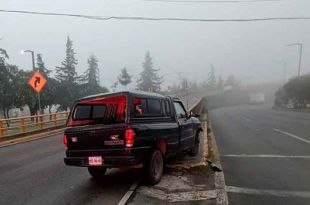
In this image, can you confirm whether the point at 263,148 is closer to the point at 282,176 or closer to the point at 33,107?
the point at 282,176

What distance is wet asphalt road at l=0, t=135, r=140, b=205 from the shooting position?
744cm

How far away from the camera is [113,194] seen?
7.77 meters

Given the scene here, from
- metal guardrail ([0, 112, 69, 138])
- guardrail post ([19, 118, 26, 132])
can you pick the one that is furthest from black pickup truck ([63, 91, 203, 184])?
guardrail post ([19, 118, 26, 132])

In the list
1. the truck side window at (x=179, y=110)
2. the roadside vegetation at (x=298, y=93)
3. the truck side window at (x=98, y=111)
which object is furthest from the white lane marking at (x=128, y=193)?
the roadside vegetation at (x=298, y=93)

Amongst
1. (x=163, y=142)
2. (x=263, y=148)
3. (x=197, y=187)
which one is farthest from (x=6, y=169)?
(x=263, y=148)

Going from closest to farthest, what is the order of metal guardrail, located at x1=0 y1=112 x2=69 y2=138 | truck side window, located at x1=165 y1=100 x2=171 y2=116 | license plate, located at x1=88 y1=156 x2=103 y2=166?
license plate, located at x1=88 y1=156 x2=103 y2=166 → truck side window, located at x1=165 y1=100 x2=171 y2=116 → metal guardrail, located at x1=0 y1=112 x2=69 y2=138

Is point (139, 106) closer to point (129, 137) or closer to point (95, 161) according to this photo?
point (129, 137)

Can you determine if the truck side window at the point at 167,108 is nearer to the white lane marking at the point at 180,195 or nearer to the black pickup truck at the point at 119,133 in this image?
the black pickup truck at the point at 119,133

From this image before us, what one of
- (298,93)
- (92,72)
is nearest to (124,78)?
(92,72)

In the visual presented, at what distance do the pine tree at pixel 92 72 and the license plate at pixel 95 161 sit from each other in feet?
223

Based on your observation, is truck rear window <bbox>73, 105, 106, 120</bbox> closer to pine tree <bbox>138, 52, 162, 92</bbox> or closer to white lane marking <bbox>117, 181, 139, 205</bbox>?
white lane marking <bbox>117, 181, 139, 205</bbox>

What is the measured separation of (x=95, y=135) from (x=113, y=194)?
121 centimetres

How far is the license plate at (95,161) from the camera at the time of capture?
8109 mm

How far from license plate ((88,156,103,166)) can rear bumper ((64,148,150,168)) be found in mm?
60
